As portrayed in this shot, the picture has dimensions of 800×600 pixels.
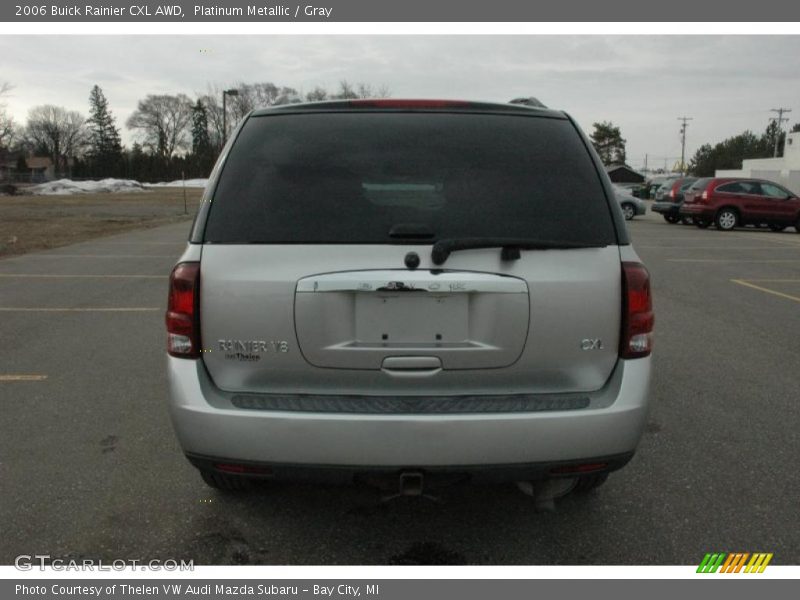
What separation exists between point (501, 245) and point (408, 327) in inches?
18.0

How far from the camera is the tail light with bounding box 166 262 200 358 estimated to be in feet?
8.91

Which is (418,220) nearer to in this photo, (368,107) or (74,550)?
(368,107)

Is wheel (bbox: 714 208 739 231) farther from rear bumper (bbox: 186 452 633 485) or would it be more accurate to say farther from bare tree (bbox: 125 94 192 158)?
bare tree (bbox: 125 94 192 158)

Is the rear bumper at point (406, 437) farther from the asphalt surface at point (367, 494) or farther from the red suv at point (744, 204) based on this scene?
the red suv at point (744, 204)

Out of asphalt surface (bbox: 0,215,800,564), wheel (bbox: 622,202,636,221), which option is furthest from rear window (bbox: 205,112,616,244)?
wheel (bbox: 622,202,636,221)

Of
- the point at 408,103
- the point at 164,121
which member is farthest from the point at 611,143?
the point at 408,103

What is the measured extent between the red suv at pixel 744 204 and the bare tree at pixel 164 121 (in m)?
99.9

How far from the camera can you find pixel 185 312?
2750 millimetres

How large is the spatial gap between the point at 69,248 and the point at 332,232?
1498cm

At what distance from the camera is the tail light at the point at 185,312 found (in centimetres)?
272

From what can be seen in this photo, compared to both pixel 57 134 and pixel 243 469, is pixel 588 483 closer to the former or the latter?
pixel 243 469

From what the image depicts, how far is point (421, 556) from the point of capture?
9.74 ft

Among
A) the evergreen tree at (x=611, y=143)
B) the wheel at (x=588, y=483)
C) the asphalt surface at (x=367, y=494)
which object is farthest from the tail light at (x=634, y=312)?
the evergreen tree at (x=611, y=143)

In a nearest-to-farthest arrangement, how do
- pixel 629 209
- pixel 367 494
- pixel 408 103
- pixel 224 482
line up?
pixel 408 103 → pixel 224 482 → pixel 367 494 → pixel 629 209
